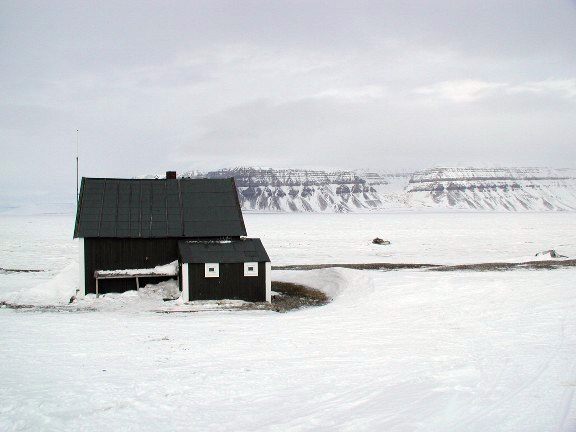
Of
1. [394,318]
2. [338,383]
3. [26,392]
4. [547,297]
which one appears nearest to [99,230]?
[394,318]

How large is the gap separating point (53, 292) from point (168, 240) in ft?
19.4

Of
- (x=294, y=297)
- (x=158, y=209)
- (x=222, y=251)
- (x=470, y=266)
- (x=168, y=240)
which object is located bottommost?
(x=294, y=297)

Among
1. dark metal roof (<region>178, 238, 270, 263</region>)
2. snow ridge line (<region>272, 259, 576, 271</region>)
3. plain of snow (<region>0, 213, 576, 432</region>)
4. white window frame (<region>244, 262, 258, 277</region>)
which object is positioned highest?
dark metal roof (<region>178, 238, 270, 263</region>)

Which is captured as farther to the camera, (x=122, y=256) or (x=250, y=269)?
(x=122, y=256)

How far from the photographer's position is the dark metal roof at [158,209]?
2695cm

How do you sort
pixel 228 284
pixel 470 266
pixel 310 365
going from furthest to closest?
pixel 470 266
pixel 228 284
pixel 310 365

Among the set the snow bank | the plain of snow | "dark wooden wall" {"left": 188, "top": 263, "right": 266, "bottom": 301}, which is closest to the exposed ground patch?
"dark wooden wall" {"left": 188, "top": 263, "right": 266, "bottom": 301}

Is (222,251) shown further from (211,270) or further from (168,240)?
(168,240)

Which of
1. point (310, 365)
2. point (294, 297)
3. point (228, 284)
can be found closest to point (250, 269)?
point (228, 284)

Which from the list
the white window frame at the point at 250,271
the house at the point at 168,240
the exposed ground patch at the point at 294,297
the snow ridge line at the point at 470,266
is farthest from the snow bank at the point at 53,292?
the snow ridge line at the point at 470,266

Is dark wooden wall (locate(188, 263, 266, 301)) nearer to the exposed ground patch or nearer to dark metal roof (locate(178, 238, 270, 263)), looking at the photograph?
dark metal roof (locate(178, 238, 270, 263))

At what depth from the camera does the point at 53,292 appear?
85.9 ft

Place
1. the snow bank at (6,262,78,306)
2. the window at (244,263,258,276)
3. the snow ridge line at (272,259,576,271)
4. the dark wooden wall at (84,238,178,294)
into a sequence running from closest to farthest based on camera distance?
the snow bank at (6,262,78,306), the window at (244,263,258,276), the dark wooden wall at (84,238,178,294), the snow ridge line at (272,259,576,271)

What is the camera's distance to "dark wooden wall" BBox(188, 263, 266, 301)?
24609mm
